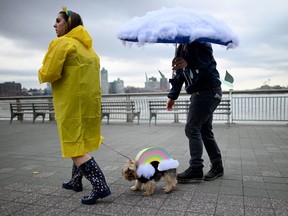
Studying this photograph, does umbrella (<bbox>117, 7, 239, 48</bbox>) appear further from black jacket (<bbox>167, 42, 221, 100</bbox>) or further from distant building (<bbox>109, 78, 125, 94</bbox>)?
distant building (<bbox>109, 78, 125, 94</bbox>)

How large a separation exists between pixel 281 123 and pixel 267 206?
817cm

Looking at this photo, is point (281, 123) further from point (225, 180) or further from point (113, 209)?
point (113, 209)

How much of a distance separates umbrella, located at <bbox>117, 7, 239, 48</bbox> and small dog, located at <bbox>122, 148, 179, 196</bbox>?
1332 millimetres

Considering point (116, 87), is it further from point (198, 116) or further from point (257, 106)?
point (198, 116)

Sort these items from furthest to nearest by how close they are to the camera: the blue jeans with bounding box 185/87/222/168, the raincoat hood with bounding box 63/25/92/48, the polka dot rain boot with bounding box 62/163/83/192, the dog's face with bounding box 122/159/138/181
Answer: the blue jeans with bounding box 185/87/222/168
the polka dot rain boot with bounding box 62/163/83/192
the dog's face with bounding box 122/159/138/181
the raincoat hood with bounding box 63/25/92/48

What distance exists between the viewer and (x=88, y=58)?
290 centimetres

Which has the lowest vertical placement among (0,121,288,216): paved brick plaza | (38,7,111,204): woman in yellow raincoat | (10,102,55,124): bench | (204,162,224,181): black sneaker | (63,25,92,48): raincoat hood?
(0,121,288,216): paved brick plaza

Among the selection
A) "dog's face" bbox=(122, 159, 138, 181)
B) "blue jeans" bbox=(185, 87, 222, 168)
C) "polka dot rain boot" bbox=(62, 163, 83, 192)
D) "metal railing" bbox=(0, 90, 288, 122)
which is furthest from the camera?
"metal railing" bbox=(0, 90, 288, 122)

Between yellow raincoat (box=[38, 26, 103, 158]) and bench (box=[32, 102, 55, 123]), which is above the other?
yellow raincoat (box=[38, 26, 103, 158])

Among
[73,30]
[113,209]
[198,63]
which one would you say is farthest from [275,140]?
[73,30]

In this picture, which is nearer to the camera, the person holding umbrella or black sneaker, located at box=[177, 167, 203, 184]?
the person holding umbrella

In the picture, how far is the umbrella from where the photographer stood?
9.23ft

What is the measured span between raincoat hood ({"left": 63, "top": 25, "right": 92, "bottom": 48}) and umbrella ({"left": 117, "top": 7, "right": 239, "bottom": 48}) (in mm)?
335

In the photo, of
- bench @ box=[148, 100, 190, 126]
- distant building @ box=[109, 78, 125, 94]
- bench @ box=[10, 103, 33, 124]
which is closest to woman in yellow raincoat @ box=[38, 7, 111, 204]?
bench @ box=[148, 100, 190, 126]
